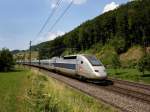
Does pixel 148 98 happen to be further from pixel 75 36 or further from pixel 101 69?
pixel 75 36

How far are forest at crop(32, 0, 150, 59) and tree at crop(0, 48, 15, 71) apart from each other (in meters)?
31.8

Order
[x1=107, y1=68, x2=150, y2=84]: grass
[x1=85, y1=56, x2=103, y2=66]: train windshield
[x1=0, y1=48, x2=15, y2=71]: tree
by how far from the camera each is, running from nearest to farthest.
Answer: [x1=85, y1=56, x2=103, y2=66]: train windshield, [x1=107, y1=68, x2=150, y2=84]: grass, [x1=0, y1=48, x2=15, y2=71]: tree

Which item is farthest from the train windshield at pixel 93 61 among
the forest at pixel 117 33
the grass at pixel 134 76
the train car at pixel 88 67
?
the forest at pixel 117 33

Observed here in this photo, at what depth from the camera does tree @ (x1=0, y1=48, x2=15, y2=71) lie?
90.3 meters

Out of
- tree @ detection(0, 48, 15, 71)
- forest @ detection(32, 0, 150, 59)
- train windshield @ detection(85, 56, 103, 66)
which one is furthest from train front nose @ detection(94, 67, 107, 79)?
forest @ detection(32, 0, 150, 59)

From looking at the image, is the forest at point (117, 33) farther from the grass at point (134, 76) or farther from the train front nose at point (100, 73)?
the train front nose at point (100, 73)

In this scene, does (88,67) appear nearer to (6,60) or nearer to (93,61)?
(93,61)

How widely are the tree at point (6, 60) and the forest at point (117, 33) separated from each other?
31.8 metres

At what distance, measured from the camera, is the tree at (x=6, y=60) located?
90281 millimetres

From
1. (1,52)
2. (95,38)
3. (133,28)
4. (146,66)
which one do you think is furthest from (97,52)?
(146,66)

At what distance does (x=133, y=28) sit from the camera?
11662 centimetres

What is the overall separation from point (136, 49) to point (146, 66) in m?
70.3

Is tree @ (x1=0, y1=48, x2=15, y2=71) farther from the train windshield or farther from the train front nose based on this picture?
the train front nose

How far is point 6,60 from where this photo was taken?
91.1m
